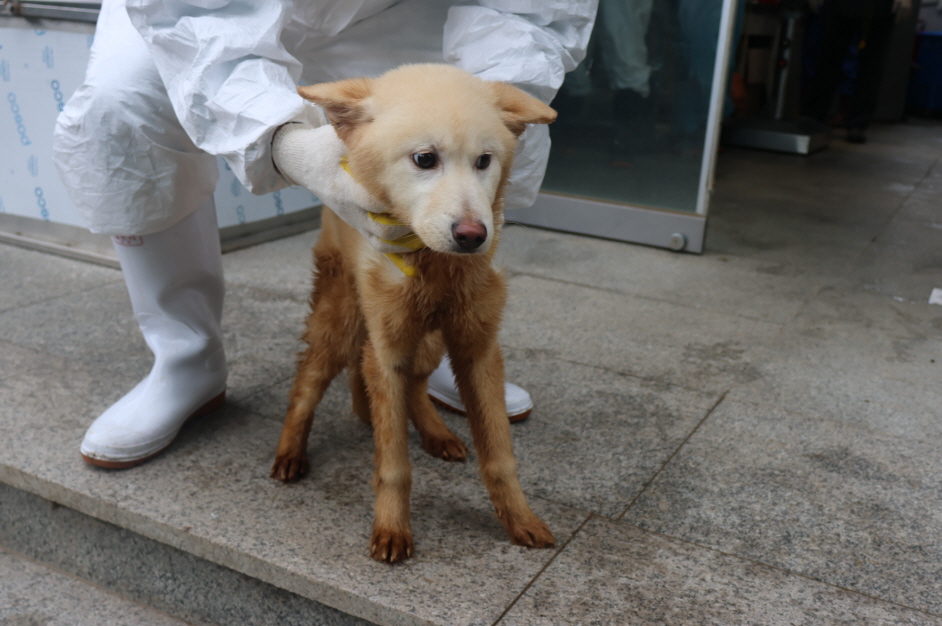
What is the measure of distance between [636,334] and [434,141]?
6.15 ft

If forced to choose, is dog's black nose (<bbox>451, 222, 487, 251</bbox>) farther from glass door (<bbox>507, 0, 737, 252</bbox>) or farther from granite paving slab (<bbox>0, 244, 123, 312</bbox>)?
glass door (<bbox>507, 0, 737, 252</bbox>)

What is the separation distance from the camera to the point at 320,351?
195 centimetres

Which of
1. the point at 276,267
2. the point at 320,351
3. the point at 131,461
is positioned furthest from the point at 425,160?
the point at 276,267

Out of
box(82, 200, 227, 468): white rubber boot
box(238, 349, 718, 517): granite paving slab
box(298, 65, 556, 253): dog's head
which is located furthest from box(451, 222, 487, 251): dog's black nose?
box(82, 200, 227, 468): white rubber boot

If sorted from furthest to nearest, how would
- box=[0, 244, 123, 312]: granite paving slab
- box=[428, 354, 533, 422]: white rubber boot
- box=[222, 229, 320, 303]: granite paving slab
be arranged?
box=[222, 229, 320, 303]: granite paving slab → box=[0, 244, 123, 312]: granite paving slab → box=[428, 354, 533, 422]: white rubber boot

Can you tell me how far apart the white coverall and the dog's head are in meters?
0.26

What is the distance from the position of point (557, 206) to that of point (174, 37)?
292 cm

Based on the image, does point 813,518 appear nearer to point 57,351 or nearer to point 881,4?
point 57,351

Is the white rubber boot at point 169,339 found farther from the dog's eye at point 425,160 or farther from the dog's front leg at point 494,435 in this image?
the dog's eye at point 425,160

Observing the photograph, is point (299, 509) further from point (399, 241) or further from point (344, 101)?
point (344, 101)

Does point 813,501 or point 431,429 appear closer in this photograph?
point 813,501

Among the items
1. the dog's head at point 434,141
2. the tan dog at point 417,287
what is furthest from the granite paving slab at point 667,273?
the dog's head at point 434,141

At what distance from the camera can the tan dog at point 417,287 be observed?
4.27 ft

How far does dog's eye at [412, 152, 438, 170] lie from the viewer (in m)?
1.30
